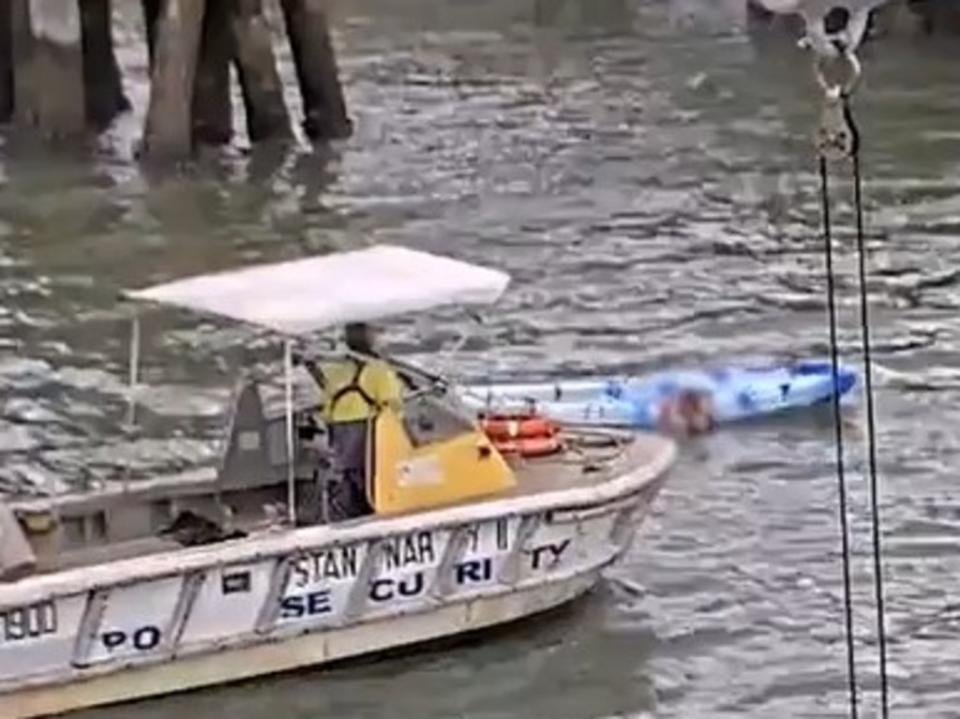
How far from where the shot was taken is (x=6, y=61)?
87.5 feet

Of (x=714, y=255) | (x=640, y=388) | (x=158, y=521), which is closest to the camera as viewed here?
(x=158, y=521)

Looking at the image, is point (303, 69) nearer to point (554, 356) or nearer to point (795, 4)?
point (554, 356)

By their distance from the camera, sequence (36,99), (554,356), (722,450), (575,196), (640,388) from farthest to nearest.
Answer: (36,99) → (575,196) → (554,356) → (640,388) → (722,450)

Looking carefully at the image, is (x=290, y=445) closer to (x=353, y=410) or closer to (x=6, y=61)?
(x=353, y=410)

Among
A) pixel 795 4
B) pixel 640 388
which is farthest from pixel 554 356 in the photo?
pixel 795 4

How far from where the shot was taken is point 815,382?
16625 mm

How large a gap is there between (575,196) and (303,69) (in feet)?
9.60

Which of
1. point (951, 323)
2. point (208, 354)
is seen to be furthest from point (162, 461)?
point (951, 323)

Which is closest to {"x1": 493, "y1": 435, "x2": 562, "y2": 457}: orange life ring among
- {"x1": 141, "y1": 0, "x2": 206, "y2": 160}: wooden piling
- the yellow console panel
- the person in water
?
the yellow console panel

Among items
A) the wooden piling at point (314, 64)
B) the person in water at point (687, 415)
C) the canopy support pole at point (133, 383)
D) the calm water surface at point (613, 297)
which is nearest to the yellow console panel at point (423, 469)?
the calm water surface at point (613, 297)

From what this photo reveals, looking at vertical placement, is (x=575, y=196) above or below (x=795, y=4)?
below

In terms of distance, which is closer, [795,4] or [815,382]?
[795,4]

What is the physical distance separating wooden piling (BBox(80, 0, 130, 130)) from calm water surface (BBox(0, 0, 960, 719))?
30 centimetres

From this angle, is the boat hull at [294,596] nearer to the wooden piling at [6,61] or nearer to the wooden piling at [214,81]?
the wooden piling at [214,81]
